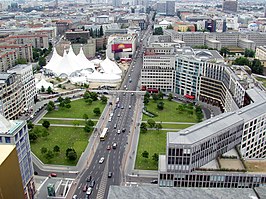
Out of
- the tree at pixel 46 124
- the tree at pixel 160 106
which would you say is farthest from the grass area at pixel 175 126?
the tree at pixel 46 124

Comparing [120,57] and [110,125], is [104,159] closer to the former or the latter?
[110,125]

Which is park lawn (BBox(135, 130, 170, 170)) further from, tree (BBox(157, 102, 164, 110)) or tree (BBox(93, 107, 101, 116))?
tree (BBox(93, 107, 101, 116))

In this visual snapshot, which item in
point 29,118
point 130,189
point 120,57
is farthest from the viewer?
point 120,57

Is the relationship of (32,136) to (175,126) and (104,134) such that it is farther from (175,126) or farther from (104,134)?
(175,126)

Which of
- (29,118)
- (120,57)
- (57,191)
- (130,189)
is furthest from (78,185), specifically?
(120,57)

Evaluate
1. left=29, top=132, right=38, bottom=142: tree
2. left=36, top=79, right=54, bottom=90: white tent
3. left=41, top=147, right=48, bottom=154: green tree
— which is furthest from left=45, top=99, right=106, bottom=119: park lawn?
left=41, top=147, right=48, bottom=154: green tree

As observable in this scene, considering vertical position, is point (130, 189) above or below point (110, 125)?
above

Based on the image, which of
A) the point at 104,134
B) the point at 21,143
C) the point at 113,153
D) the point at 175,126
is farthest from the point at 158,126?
the point at 21,143

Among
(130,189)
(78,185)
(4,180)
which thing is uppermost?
(4,180)
